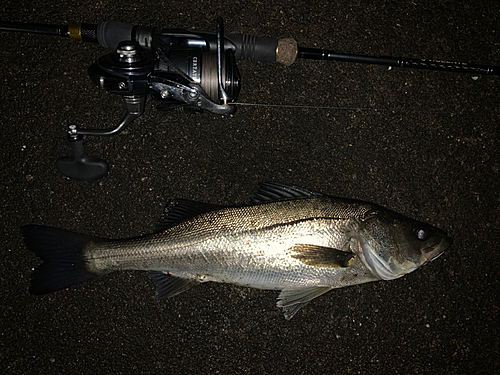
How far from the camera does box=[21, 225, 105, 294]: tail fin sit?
2.05 metres

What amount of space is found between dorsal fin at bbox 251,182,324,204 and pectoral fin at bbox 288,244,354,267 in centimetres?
30

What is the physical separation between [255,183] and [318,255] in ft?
2.18

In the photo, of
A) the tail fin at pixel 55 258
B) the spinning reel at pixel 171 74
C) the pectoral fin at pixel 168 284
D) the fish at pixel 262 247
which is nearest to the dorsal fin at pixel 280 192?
the fish at pixel 262 247

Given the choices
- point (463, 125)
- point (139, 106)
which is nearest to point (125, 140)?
point (139, 106)

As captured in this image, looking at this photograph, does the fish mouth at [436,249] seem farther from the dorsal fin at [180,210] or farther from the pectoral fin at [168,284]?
the pectoral fin at [168,284]

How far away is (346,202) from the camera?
6.64 feet

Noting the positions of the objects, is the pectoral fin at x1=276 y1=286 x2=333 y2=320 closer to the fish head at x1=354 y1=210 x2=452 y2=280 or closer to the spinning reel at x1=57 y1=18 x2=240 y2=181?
→ the fish head at x1=354 y1=210 x2=452 y2=280

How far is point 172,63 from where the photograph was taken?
5.93ft

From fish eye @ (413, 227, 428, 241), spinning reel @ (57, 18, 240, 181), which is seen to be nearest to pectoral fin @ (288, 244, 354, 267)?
fish eye @ (413, 227, 428, 241)

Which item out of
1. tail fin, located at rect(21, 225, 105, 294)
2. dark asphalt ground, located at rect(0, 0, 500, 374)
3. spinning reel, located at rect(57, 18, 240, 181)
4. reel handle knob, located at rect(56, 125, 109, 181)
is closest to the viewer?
spinning reel, located at rect(57, 18, 240, 181)

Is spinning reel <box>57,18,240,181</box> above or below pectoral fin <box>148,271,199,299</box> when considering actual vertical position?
above

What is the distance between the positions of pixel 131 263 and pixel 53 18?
1692 mm

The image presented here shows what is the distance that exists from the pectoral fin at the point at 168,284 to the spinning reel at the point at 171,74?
37.2 inches

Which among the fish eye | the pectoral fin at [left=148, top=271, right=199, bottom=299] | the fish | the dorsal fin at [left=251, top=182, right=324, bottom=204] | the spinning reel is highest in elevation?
the spinning reel
